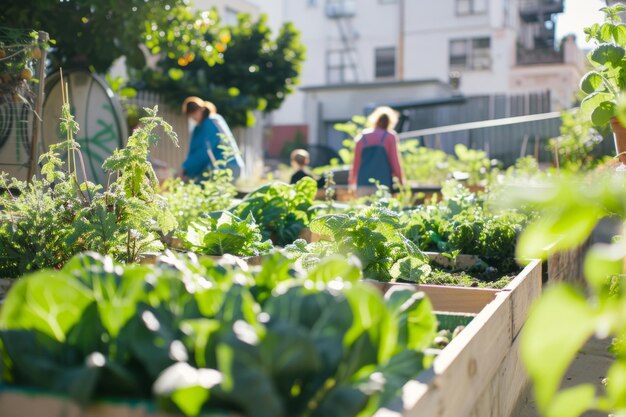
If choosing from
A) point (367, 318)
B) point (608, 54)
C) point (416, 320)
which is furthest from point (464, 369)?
point (608, 54)

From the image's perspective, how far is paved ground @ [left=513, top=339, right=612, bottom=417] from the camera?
307 cm

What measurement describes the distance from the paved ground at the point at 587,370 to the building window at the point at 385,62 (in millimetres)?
30891

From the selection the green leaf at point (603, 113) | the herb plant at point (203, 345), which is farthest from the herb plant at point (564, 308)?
the green leaf at point (603, 113)

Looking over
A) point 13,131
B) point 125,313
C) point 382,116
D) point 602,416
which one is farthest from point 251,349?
point 382,116

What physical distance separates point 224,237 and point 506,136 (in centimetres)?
1215

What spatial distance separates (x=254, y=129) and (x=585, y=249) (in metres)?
12.9

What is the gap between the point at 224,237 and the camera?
10.3 feet

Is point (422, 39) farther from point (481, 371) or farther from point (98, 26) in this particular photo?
point (481, 371)

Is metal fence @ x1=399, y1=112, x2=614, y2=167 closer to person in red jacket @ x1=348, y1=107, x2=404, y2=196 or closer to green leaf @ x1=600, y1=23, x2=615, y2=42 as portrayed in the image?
person in red jacket @ x1=348, y1=107, x2=404, y2=196

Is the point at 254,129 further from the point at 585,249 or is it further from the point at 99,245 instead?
the point at 99,245

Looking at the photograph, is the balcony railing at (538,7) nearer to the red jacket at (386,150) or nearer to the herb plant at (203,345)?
the red jacket at (386,150)

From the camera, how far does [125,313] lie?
1278mm

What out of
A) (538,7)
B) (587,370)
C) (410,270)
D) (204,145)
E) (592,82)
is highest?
(538,7)

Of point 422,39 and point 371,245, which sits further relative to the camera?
point 422,39
